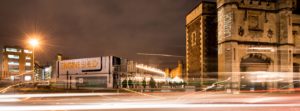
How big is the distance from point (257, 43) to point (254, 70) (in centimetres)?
332

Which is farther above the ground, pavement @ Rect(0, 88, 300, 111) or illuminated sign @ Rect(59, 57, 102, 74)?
illuminated sign @ Rect(59, 57, 102, 74)

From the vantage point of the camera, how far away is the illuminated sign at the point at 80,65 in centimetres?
4547

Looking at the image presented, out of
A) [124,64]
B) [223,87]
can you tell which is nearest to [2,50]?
[124,64]

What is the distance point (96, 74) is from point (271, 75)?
25.7 metres

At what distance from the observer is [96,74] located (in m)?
45.4

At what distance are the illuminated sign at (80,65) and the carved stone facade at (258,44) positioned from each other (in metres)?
19.8

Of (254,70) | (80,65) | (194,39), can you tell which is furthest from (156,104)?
(80,65)

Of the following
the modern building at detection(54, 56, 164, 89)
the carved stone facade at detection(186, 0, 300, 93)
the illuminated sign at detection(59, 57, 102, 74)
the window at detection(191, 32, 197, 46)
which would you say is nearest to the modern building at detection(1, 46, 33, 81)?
the illuminated sign at detection(59, 57, 102, 74)

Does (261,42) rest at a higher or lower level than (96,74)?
higher

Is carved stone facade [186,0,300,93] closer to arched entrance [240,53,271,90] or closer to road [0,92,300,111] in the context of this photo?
arched entrance [240,53,271,90]

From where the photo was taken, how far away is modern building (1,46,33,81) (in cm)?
12812

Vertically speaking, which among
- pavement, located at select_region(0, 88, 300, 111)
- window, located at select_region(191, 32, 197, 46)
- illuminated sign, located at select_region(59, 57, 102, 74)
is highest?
window, located at select_region(191, 32, 197, 46)

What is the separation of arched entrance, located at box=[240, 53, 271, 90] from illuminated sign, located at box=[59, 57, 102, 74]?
21.8 meters

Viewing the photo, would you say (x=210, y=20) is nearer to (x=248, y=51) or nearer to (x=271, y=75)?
(x=248, y=51)
